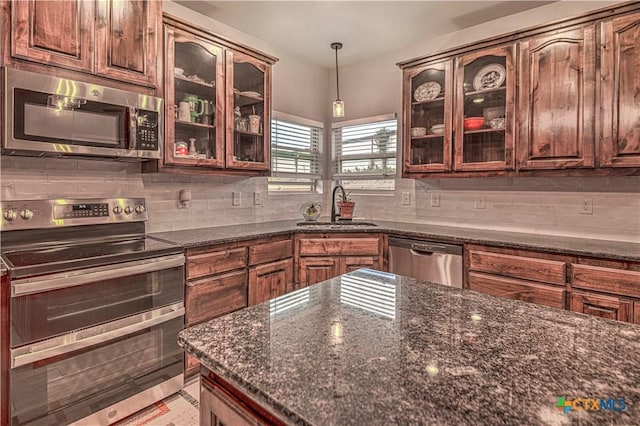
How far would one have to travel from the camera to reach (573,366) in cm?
76

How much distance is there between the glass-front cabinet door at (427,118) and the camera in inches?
122

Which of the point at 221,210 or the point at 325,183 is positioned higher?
the point at 325,183

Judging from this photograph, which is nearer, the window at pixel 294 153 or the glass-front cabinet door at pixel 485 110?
the glass-front cabinet door at pixel 485 110

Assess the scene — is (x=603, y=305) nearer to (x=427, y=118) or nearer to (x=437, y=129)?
(x=437, y=129)

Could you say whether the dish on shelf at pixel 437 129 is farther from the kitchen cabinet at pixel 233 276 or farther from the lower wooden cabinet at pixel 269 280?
the lower wooden cabinet at pixel 269 280

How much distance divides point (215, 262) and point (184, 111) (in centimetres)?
114


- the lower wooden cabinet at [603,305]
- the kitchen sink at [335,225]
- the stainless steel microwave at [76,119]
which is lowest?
the lower wooden cabinet at [603,305]

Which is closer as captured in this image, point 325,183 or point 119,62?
point 119,62

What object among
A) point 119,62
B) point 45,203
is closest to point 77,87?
point 119,62

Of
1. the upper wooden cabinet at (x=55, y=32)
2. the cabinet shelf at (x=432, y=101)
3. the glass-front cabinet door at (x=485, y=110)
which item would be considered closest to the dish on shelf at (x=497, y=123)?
the glass-front cabinet door at (x=485, y=110)

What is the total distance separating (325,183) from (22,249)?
296 cm

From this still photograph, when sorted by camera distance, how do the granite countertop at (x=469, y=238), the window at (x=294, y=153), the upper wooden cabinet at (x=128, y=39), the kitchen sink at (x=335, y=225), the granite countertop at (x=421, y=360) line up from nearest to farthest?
the granite countertop at (x=421, y=360), the upper wooden cabinet at (x=128, y=39), the granite countertop at (x=469, y=238), the kitchen sink at (x=335, y=225), the window at (x=294, y=153)

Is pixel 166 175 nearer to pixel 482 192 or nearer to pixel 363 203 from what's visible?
pixel 363 203

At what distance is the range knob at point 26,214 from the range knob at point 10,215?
3 cm
